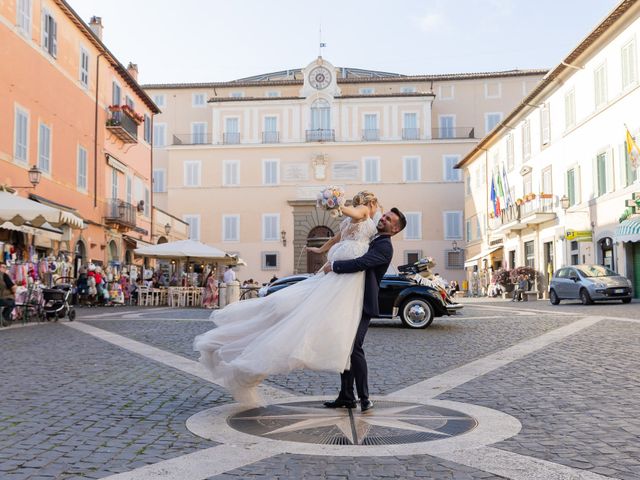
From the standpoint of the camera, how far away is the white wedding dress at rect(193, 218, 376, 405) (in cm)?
511

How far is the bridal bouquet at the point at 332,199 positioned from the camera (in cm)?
537

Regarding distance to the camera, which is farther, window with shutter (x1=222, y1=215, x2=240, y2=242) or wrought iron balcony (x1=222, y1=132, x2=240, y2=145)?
wrought iron balcony (x1=222, y1=132, x2=240, y2=145)

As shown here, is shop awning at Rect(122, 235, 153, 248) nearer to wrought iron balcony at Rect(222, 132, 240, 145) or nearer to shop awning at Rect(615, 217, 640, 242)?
wrought iron balcony at Rect(222, 132, 240, 145)

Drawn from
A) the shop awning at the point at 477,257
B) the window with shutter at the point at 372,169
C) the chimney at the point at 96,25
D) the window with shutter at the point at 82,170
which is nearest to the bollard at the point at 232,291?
the window with shutter at the point at 82,170

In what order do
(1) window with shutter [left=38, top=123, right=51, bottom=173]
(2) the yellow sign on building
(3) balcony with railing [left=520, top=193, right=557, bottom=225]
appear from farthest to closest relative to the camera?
(3) balcony with railing [left=520, top=193, right=557, bottom=225]
(2) the yellow sign on building
(1) window with shutter [left=38, top=123, right=51, bottom=173]

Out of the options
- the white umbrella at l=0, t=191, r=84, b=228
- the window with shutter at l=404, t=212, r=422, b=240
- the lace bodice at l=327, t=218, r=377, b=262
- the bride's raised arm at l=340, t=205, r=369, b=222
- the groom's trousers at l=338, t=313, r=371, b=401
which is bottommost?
the groom's trousers at l=338, t=313, r=371, b=401

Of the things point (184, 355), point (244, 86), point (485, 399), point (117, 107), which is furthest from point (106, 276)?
point (244, 86)

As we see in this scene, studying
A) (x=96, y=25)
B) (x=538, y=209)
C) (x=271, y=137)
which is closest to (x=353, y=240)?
(x=96, y=25)

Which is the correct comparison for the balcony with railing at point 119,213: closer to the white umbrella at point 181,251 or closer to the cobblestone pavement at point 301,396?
the white umbrella at point 181,251

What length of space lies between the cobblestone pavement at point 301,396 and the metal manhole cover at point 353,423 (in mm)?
405

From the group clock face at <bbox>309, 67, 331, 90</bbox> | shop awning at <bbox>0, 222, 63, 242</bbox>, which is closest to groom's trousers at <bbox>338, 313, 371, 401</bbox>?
shop awning at <bbox>0, 222, 63, 242</bbox>

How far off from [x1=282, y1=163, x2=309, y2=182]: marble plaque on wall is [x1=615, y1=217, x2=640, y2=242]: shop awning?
90.7ft

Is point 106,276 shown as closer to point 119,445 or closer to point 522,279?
point 522,279

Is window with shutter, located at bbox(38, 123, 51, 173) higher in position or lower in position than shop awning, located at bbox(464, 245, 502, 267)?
higher
